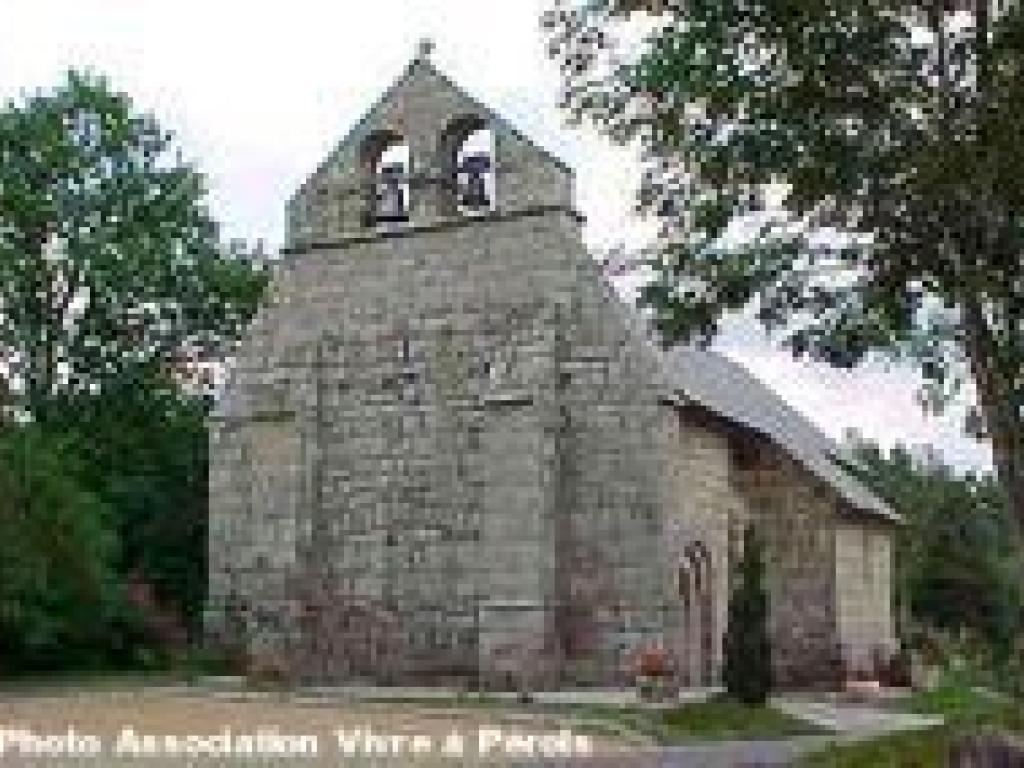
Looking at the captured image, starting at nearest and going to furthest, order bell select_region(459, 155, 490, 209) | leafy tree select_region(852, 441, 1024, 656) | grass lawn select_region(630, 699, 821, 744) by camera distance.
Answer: grass lawn select_region(630, 699, 821, 744)
bell select_region(459, 155, 490, 209)
leafy tree select_region(852, 441, 1024, 656)

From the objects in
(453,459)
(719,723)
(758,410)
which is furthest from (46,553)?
(758,410)

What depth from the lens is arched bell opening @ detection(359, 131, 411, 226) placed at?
3369 centimetres

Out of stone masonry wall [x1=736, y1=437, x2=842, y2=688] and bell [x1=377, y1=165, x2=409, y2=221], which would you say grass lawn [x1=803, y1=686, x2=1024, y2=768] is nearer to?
stone masonry wall [x1=736, y1=437, x2=842, y2=688]

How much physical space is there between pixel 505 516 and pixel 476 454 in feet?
5.69

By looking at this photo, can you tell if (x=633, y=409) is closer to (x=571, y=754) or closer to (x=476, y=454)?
(x=476, y=454)

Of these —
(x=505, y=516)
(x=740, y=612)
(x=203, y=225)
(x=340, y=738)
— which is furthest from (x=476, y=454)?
(x=203, y=225)

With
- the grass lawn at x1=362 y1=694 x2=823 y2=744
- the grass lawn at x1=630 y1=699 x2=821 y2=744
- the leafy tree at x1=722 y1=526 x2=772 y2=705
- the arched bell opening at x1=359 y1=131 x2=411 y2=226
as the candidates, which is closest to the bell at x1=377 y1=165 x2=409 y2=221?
the arched bell opening at x1=359 y1=131 x2=411 y2=226

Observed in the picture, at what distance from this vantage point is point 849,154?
50.6ft

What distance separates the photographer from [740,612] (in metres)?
25.9

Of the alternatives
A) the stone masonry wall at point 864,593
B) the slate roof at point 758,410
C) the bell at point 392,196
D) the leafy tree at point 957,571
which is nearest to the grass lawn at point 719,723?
the slate roof at point 758,410

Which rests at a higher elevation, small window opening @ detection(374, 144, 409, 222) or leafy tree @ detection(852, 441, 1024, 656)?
small window opening @ detection(374, 144, 409, 222)

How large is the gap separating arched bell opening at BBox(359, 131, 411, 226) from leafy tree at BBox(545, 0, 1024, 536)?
17.3 meters

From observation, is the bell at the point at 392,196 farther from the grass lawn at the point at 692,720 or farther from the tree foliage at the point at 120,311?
the grass lawn at the point at 692,720

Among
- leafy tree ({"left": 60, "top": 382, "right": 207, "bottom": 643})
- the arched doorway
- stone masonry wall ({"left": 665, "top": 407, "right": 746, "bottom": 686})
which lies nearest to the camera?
stone masonry wall ({"left": 665, "top": 407, "right": 746, "bottom": 686})
